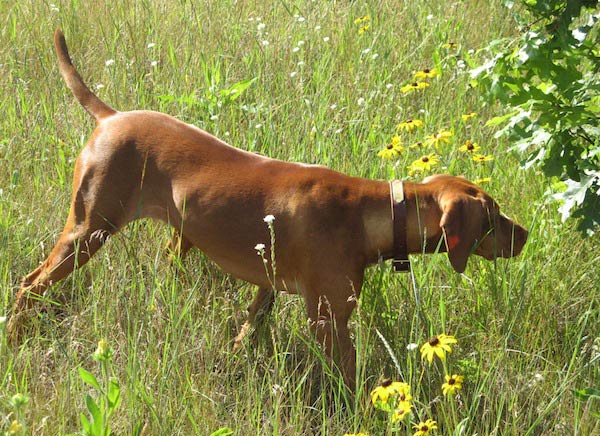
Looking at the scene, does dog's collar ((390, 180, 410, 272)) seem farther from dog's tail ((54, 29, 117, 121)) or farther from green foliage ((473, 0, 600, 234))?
dog's tail ((54, 29, 117, 121))

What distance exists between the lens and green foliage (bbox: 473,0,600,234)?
338cm

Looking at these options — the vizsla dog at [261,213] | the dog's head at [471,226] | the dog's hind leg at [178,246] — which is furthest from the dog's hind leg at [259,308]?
the dog's head at [471,226]

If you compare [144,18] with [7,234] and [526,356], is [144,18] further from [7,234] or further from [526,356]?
[526,356]

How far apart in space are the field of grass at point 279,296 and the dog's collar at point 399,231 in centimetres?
9

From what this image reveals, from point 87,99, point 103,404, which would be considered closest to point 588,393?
point 103,404

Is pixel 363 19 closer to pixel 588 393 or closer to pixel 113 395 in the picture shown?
pixel 588 393

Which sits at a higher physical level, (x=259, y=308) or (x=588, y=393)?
(x=588, y=393)

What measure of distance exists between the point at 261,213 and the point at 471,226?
2.51ft

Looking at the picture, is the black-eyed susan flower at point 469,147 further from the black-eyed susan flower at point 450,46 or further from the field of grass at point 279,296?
the black-eyed susan flower at point 450,46

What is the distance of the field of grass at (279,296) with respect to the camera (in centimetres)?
308

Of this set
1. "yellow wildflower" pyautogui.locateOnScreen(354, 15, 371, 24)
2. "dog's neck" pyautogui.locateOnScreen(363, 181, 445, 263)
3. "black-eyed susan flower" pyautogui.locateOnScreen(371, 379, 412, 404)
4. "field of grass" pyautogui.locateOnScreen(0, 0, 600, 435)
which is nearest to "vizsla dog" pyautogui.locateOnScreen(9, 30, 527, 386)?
"dog's neck" pyautogui.locateOnScreen(363, 181, 445, 263)

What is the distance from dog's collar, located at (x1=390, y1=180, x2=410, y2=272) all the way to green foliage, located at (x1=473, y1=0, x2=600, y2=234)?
52cm

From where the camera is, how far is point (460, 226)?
345 centimetres

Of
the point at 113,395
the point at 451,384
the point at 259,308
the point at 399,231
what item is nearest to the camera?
the point at 113,395
